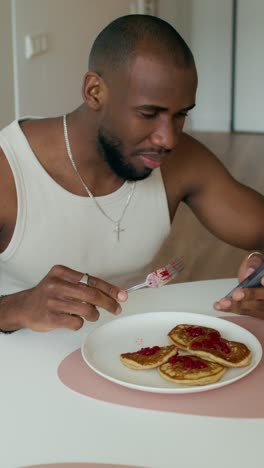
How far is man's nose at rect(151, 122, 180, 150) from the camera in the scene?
4.50 ft

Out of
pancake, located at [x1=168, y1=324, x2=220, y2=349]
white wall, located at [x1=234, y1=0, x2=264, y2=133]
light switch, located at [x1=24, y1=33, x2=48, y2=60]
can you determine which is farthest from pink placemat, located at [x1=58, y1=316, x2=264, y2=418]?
white wall, located at [x1=234, y1=0, x2=264, y2=133]

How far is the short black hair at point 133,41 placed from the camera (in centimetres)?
139

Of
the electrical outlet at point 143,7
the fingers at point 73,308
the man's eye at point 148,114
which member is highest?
the man's eye at point 148,114

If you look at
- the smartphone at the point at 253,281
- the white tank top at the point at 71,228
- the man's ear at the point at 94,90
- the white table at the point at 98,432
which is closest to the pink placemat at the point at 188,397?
the white table at the point at 98,432

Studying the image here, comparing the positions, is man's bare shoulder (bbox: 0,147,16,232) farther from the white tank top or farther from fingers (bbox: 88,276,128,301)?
fingers (bbox: 88,276,128,301)

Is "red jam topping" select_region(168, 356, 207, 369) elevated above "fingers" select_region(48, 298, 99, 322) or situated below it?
below

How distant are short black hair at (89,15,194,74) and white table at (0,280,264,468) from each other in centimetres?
62

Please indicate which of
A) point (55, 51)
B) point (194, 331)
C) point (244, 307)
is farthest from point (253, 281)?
point (55, 51)

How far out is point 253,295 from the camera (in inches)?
50.9

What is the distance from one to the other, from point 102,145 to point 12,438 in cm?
76

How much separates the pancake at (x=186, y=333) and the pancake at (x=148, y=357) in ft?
0.08

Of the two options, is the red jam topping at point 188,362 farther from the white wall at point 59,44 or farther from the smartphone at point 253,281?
the white wall at point 59,44

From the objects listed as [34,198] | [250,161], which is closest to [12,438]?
[34,198]

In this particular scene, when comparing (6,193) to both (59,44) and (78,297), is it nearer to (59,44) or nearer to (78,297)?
(78,297)
